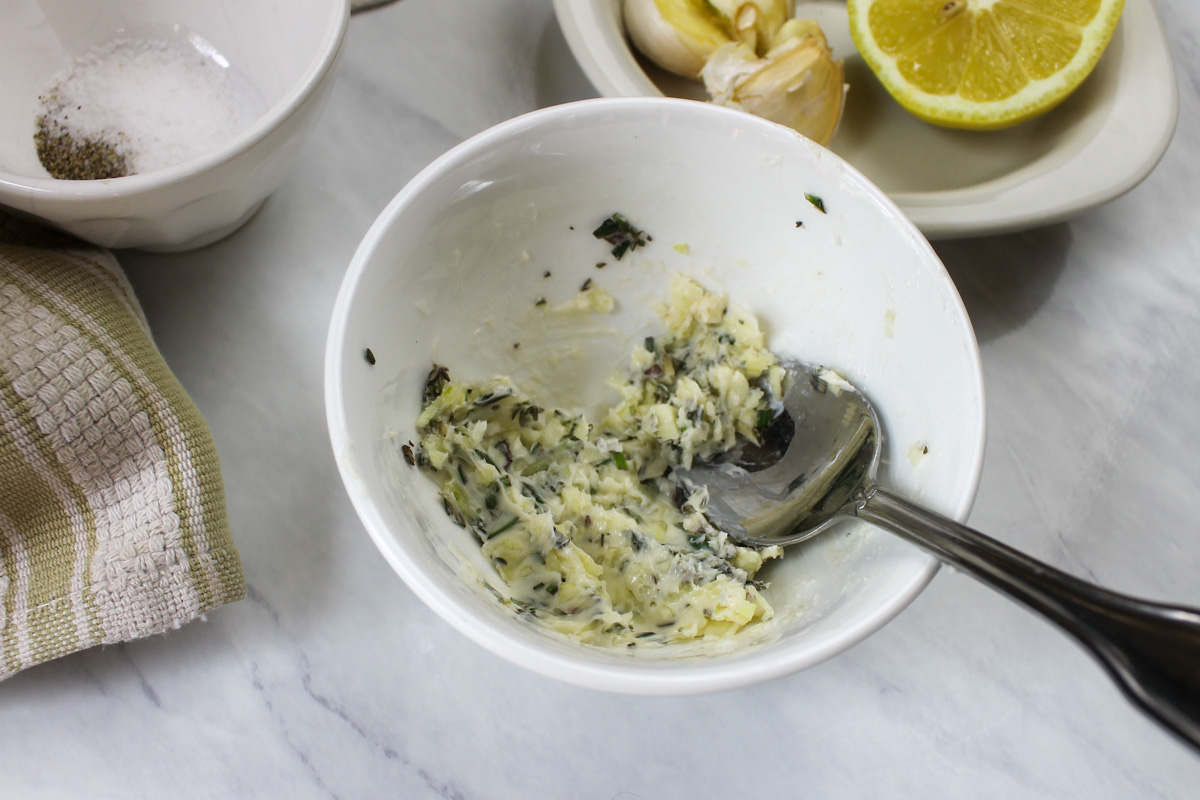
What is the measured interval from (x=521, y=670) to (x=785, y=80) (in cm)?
65

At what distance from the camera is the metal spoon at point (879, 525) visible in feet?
1.36

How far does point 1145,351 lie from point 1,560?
1.19m

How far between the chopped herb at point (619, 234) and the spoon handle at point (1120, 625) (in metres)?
0.40

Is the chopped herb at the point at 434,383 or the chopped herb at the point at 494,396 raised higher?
the chopped herb at the point at 434,383

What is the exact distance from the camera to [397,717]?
773mm

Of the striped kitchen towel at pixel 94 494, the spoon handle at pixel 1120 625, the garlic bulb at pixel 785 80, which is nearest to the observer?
the spoon handle at pixel 1120 625

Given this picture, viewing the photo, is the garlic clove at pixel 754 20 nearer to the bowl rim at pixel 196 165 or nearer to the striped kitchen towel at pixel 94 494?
the bowl rim at pixel 196 165

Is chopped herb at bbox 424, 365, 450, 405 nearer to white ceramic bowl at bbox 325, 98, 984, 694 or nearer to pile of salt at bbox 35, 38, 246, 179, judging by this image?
white ceramic bowl at bbox 325, 98, 984, 694

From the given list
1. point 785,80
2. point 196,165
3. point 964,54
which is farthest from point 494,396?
point 964,54

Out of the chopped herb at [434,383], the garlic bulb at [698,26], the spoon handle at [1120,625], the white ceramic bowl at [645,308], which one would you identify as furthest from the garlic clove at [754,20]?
the spoon handle at [1120,625]

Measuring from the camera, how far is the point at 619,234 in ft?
2.49

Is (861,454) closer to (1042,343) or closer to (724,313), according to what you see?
(724,313)

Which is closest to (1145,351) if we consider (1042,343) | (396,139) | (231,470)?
(1042,343)

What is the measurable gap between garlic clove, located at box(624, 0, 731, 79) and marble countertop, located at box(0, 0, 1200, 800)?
26 cm
